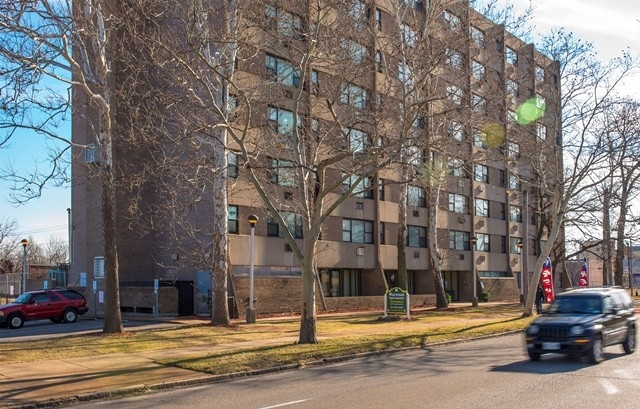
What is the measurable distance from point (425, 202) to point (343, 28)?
97.5ft

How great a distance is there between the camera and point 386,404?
32.3 ft

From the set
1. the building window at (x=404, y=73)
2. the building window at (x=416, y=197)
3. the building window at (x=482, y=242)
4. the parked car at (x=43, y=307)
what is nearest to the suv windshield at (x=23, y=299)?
the parked car at (x=43, y=307)

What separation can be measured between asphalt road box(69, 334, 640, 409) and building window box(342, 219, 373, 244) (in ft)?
77.9

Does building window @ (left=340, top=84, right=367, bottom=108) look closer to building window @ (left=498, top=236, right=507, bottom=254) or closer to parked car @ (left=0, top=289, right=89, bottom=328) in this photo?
parked car @ (left=0, top=289, right=89, bottom=328)

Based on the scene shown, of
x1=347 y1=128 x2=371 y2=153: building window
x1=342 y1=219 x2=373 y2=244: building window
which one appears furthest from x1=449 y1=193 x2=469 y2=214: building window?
x1=347 y1=128 x2=371 y2=153: building window

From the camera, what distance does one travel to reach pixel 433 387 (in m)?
11.3

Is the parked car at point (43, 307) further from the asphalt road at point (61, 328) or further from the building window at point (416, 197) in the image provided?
the building window at point (416, 197)

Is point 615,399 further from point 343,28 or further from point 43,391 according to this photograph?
point 343,28

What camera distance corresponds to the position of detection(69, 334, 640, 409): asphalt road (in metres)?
9.91

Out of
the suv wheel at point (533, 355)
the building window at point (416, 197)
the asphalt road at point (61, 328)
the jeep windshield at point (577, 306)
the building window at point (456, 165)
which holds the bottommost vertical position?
the asphalt road at point (61, 328)

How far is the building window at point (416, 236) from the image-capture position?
148 ft

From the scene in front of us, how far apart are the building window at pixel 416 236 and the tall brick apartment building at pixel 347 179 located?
A: 13 centimetres

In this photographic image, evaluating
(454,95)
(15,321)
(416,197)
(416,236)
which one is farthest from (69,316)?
(416,197)

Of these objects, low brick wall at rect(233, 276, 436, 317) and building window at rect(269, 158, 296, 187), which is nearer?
building window at rect(269, 158, 296, 187)
